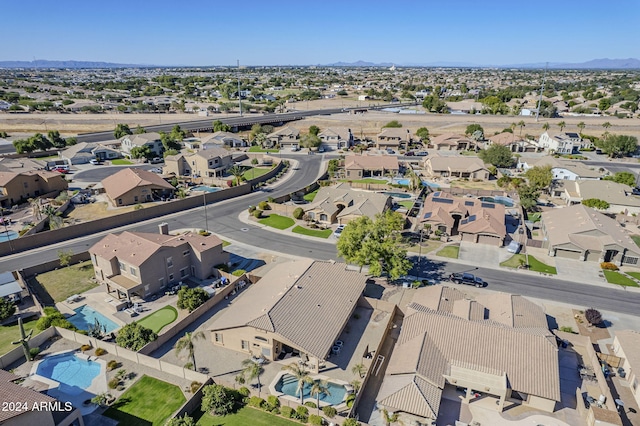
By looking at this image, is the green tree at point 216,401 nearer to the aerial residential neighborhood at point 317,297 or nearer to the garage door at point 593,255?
the aerial residential neighborhood at point 317,297

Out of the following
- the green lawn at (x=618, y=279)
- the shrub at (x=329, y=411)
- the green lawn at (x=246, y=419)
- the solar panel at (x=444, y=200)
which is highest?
the solar panel at (x=444, y=200)

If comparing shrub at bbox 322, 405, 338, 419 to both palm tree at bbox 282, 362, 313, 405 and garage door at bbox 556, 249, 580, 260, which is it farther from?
garage door at bbox 556, 249, 580, 260

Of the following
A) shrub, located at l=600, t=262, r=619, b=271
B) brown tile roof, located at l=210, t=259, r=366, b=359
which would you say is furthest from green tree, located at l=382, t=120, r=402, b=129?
brown tile roof, located at l=210, t=259, r=366, b=359

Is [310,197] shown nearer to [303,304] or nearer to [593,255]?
[303,304]

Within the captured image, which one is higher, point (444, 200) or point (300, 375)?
point (444, 200)

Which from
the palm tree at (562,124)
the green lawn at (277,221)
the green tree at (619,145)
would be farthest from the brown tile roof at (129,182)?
the palm tree at (562,124)

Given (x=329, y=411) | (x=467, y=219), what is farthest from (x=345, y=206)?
(x=329, y=411)
